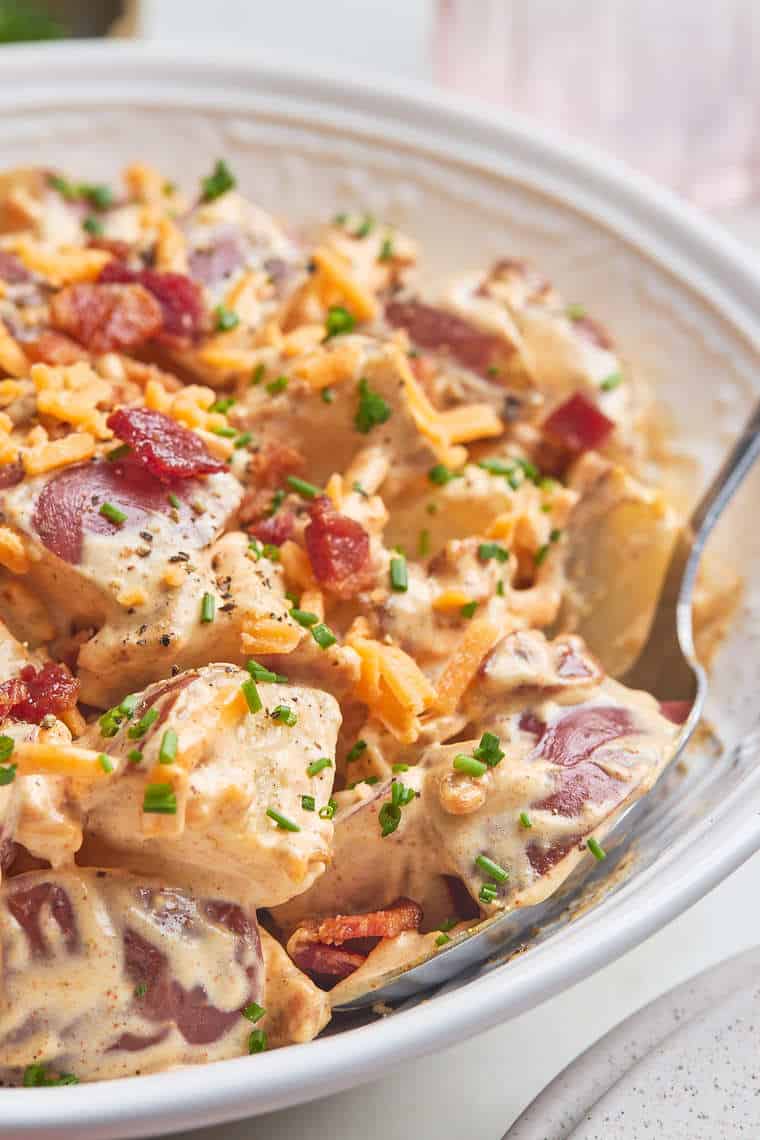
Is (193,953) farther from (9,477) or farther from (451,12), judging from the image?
(451,12)

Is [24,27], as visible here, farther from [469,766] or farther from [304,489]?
[469,766]

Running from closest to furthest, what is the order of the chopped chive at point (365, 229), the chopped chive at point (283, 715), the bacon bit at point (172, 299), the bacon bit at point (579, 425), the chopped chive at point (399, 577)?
the chopped chive at point (283, 715), the chopped chive at point (399, 577), the bacon bit at point (172, 299), the bacon bit at point (579, 425), the chopped chive at point (365, 229)

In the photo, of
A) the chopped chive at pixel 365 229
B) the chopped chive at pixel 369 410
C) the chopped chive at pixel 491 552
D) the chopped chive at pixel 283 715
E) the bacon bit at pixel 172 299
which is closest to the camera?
the chopped chive at pixel 283 715

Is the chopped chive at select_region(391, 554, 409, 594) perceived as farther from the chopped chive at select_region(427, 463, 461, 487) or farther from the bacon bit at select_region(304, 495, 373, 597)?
the chopped chive at select_region(427, 463, 461, 487)

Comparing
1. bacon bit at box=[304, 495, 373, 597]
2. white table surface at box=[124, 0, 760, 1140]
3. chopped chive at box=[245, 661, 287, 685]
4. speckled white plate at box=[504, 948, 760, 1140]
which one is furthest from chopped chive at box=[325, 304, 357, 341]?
speckled white plate at box=[504, 948, 760, 1140]

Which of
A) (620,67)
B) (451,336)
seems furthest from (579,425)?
(620,67)

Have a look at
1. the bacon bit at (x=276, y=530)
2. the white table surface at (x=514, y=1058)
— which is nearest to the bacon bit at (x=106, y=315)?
the bacon bit at (x=276, y=530)

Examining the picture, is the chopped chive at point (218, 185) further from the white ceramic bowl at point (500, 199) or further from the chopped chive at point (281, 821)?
the chopped chive at point (281, 821)
